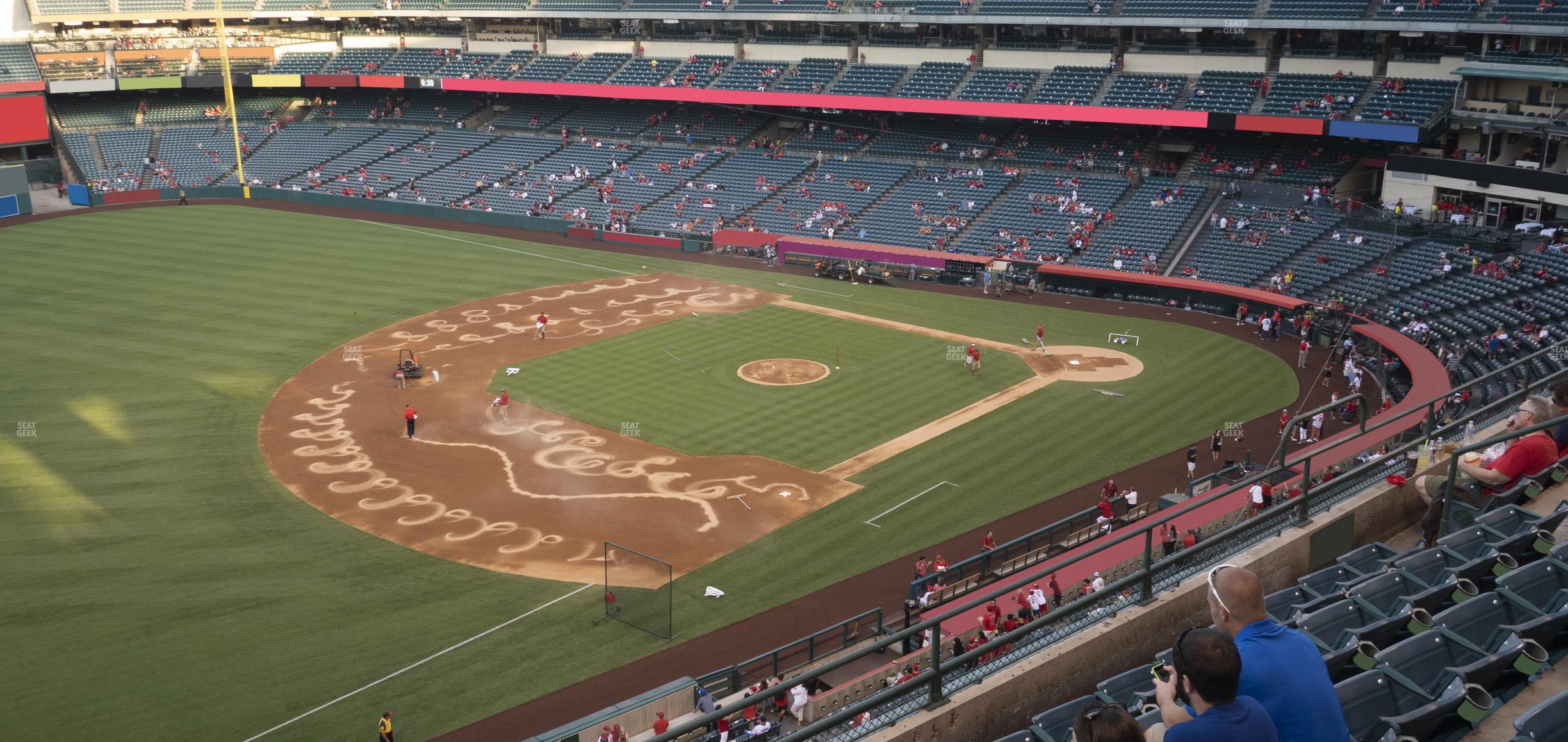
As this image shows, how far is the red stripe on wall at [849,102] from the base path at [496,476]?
30.8 meters

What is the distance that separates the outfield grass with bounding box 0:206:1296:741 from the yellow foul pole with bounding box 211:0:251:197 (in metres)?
14.3

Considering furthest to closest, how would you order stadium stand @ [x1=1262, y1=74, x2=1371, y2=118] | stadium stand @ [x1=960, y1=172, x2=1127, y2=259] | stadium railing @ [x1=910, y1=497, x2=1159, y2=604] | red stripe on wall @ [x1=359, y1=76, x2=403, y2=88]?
red stripe on wall @ [x1=359, y1=76, x2=403, y2=88] < stadium stand @ [x1=960, y1=172, x2=1127, y2=259] < stadium stand @ [x1=1262, y1=74, x2=1371, y2=118] < stadium railing @ [x1=910, y1=497, x2=1159, y2=604]

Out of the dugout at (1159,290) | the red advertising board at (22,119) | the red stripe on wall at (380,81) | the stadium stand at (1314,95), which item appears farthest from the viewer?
the red stripe on wall at (380,81)

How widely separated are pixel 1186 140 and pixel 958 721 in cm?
5987

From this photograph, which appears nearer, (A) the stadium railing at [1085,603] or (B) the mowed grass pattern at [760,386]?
(A) the stadium railing at [1085,603]

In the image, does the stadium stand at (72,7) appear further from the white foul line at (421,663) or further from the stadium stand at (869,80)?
the white foul line at (421,663)

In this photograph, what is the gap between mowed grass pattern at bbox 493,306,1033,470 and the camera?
37938 mm

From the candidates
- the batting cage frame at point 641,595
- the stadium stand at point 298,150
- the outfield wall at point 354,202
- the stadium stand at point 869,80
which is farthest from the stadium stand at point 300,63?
the batting cage frame at point 641,595

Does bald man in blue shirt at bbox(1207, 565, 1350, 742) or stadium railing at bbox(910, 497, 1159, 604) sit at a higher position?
bald man in blue shirt at bbox(1207, 565, 1350, 742)

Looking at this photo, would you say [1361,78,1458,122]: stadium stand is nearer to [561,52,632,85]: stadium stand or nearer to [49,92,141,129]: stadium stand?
[561,52,632,85]: stadium stand

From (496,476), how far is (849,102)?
4261 cm

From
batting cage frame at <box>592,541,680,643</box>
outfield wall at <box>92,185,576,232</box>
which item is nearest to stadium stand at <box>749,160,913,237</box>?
outfield wall at <box>92,185,576,232</box>

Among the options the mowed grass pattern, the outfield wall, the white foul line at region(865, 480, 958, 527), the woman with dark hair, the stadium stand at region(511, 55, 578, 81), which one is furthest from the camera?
the stadium stand at region(511, 55, 578, 81)

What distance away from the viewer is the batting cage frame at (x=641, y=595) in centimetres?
2653
